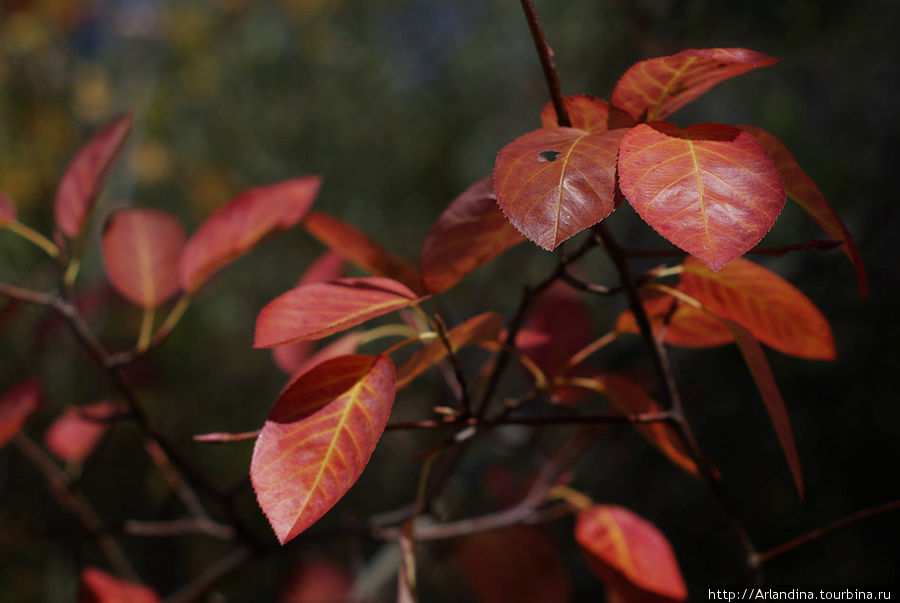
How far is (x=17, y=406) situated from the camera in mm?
472

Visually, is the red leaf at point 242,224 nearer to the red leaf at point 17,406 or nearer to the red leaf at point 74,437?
the red leaf at point 17,406

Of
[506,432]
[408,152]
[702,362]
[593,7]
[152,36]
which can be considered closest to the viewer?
[702,362]

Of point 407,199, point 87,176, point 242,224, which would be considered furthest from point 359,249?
point 407,199

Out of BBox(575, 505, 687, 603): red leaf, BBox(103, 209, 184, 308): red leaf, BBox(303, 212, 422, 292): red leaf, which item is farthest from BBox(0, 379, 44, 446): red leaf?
BBox(575, 505, 687, 603): red leaf

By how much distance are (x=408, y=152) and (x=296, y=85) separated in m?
0.49

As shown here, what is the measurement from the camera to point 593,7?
1.66 meters

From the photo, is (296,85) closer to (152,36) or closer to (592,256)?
(152,36)

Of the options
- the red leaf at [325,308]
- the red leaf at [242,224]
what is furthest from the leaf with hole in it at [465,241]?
the red leaf at [242,224]

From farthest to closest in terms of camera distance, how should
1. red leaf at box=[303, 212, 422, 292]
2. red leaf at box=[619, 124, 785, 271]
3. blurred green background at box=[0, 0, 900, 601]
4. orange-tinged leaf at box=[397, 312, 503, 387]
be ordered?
blurred green background at box=[0, 0, 900, 601] < red leaf at box=[303, 212, 422, 292] < orange-tinged leaf at box=[397, 312, 503, 387] < red leaf at box=[619, 124, 785, 271]

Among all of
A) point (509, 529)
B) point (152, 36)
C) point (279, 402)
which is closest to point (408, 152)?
point (152, 36)

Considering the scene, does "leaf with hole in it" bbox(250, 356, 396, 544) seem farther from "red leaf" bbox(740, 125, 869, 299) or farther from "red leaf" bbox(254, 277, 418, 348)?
"red leaf" bbox(740, 125, 869, 299)

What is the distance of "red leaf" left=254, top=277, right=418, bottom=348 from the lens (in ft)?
0.94

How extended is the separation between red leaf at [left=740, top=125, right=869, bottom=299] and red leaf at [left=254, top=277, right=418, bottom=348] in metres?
0.17

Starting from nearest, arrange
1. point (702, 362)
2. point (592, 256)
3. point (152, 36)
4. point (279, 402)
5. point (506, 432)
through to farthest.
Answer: point (279, 402), point (702, 362), point (506, 432), point (592, 256), point (152, 36)
